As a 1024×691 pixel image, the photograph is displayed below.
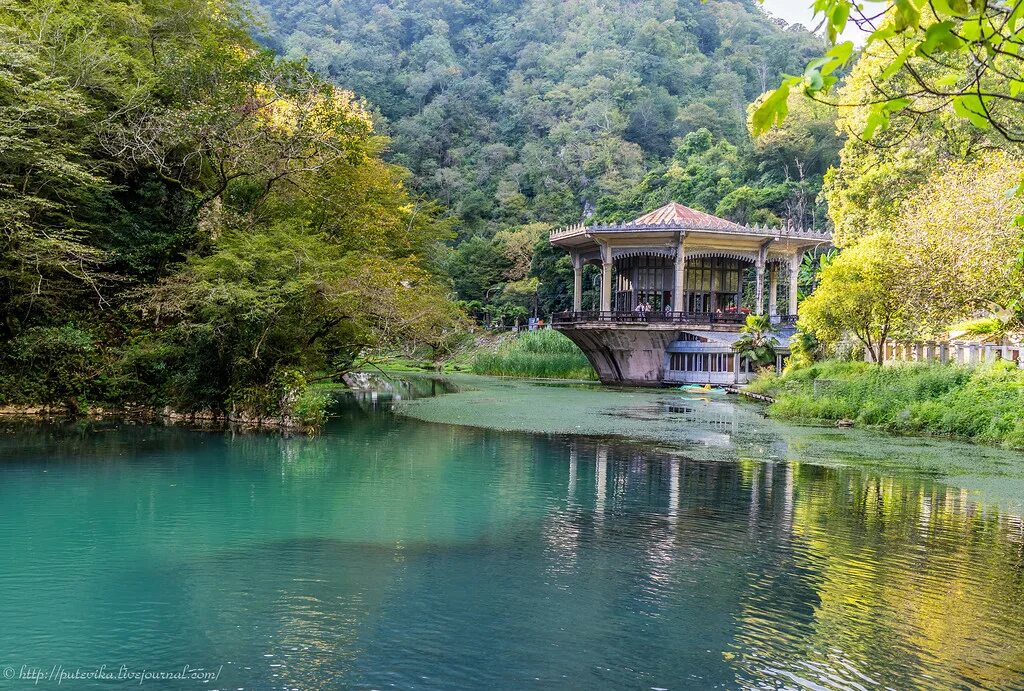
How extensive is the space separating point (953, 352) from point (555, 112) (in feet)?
184

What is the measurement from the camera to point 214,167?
21.3 metres

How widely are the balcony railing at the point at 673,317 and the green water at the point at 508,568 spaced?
20.9 m

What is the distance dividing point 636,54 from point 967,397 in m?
69.6

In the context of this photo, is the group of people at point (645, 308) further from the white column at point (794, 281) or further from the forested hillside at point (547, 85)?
the forested hillside at point (547, 85)

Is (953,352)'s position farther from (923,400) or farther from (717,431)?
(717,431)

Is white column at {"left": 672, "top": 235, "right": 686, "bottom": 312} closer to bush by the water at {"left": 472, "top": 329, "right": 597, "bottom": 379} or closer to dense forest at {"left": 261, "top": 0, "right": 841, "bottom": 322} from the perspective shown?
bush by the water at {"left": 472, "top": 329, "right": 597, "bottom": 379}

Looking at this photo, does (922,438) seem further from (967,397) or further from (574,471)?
(574,471)

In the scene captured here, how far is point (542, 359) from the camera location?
41.4m

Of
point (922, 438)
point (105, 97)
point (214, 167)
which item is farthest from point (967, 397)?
point (105, 97)

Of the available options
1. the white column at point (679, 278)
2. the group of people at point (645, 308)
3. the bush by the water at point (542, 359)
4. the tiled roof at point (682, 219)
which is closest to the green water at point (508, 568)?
the group of people at point (645, 308)

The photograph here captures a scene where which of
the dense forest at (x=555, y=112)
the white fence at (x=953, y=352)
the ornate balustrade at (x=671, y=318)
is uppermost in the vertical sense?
the dense forest at (x=555, y=112)

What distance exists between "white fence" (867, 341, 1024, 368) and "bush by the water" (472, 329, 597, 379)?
1563cm

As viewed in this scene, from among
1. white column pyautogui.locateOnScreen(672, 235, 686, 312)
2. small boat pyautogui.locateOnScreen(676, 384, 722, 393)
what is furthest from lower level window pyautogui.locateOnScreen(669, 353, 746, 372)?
white column pyautogui.locateOnScreen(672, 235, 686, 312)

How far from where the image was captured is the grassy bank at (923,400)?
17.5 m
